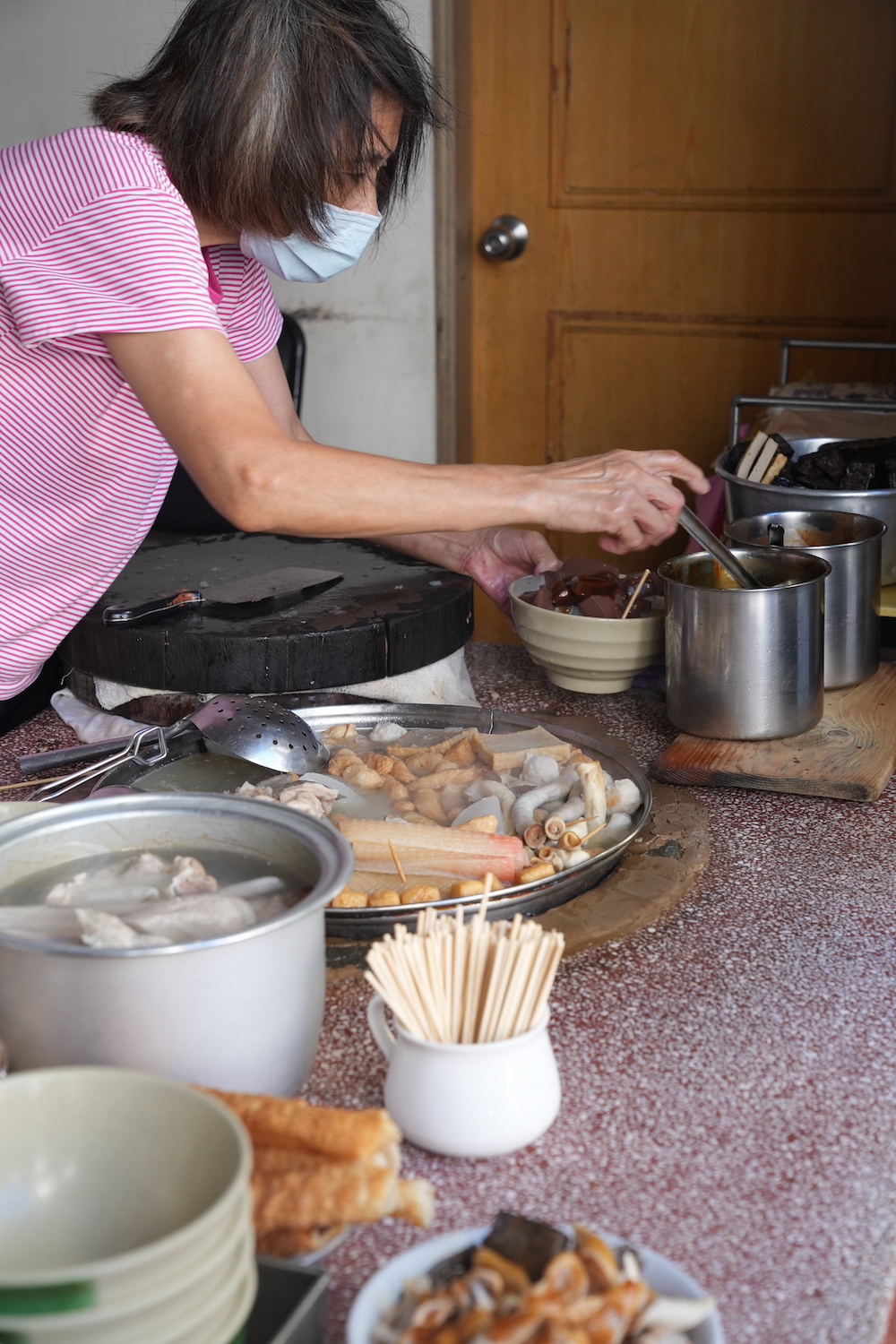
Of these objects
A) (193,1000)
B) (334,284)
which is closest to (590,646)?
(193,1000)

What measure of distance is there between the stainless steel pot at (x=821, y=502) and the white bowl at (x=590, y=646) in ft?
0.91

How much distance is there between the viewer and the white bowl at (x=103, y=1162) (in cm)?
65

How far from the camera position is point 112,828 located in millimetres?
960

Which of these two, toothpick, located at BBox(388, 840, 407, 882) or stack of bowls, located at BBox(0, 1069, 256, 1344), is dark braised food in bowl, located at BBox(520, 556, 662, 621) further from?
stack of bowls, located at BBox(0, 1069, 256, 1344)

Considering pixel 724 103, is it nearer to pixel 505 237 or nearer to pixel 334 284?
pixel 505 237

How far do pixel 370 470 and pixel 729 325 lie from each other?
241cm

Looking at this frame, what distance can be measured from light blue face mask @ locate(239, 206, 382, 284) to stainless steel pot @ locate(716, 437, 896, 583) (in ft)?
2.19

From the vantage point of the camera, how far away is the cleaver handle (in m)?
1.61

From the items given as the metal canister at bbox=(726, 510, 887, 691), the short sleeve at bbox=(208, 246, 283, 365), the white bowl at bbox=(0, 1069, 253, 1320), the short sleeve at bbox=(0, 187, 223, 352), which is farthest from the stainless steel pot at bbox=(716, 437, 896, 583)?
the white bowl at bbox=(0, 1069, 253, 1320)

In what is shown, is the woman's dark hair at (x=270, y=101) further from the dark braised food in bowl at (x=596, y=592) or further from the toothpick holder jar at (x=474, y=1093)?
the toothpick holder jar at (x=474, y=1093)

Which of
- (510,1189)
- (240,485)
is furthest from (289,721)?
(510,1189)

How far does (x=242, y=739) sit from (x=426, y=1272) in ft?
2.50

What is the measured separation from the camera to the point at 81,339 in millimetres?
1436

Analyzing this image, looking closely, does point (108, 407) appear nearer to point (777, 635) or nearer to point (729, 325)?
point (777, 635)
